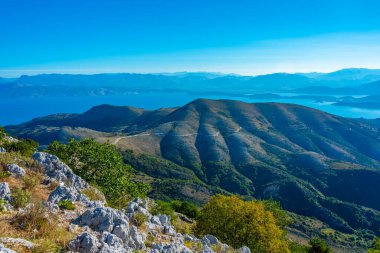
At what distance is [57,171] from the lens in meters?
26.0

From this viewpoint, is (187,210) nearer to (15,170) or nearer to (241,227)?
(241,227)

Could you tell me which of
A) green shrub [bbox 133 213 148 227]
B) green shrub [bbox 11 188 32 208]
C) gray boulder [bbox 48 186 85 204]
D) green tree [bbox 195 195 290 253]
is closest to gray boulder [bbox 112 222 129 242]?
green shrub [bbox 133 213 148 227]

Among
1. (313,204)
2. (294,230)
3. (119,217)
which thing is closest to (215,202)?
(119,217)

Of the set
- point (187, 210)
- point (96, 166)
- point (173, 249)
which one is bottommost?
point (187, 210)

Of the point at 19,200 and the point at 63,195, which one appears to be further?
the point at 63,195

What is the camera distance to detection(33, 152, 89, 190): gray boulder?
25.6 m

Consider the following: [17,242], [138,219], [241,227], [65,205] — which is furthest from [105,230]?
[241,227]

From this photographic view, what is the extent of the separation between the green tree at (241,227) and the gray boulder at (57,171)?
48.2 feet

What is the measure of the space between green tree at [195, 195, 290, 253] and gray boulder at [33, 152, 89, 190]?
48.2 feet

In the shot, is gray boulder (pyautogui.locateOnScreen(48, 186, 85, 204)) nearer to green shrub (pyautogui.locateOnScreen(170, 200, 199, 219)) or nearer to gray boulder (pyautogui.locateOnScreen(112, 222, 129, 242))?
gray boulder (pyautogui.locateOnScreen(112, 222, 129, 242))

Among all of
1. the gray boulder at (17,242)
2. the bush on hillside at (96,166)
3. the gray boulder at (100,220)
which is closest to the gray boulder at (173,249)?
the gray boulder at (100,220)

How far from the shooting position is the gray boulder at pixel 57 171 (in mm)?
25559

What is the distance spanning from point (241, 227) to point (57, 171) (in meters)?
20.2

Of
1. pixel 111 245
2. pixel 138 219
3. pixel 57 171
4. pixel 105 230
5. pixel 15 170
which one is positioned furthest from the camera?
pixel 57 171
